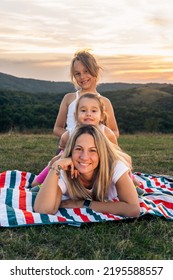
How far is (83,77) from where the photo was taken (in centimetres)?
514

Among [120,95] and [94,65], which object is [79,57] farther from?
[120,95]

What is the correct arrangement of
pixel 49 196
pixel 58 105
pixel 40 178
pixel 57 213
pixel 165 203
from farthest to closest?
1. pixel 58 105
2. pixel 40 178
3. pixel 165 203
4. pixel 57 213
5. pixel 49 196

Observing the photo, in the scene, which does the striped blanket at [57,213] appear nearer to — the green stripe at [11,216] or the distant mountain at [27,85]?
the green stripe at [11,216]

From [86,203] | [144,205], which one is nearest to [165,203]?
[144,205]

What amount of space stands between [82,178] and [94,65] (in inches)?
67.0

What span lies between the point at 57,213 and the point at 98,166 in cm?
56

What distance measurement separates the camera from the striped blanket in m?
3.60

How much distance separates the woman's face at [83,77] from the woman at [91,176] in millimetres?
1466

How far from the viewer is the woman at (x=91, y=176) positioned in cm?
368

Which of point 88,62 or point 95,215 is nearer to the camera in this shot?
point 95,215

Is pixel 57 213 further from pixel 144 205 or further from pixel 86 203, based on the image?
pixel 144 205

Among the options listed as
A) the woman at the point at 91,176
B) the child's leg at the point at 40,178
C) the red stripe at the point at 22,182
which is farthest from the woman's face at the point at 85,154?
the red stripe at the point at 22,182

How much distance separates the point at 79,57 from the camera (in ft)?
16.7
